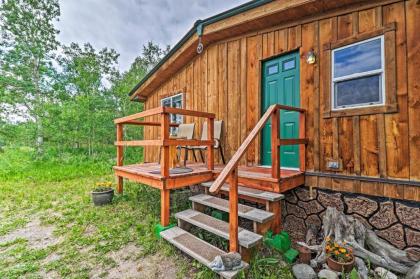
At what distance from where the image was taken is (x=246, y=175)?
272cm

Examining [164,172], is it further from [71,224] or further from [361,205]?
Result: [361,205]

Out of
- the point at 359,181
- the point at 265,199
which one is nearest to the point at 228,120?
the point at 265,199

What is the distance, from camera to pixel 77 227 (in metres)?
2.98

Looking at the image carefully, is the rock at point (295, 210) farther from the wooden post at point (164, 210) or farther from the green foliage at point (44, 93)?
the green foliage at point (44, 93)

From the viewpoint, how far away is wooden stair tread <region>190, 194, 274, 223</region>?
2110 mm

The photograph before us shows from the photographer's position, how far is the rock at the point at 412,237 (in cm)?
209

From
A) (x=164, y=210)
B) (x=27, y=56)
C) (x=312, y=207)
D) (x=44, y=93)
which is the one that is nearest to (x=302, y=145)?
(x=312, y=207)

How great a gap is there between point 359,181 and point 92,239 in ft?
11.6

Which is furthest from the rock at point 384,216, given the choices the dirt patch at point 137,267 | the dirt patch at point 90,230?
the dirt patch at point 90,230

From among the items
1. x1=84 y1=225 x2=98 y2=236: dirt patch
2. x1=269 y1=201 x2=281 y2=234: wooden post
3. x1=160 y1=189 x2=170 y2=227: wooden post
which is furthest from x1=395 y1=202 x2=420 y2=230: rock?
x1=84 y1=225 x2=98 y2=236: dirt patch

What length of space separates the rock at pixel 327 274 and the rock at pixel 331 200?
94 cm

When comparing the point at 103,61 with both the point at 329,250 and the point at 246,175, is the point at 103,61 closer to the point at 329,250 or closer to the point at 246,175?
the point at 246,175

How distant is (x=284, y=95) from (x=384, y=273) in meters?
2.57

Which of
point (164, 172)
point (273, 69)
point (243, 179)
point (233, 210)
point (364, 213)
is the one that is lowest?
point (364, 213)
